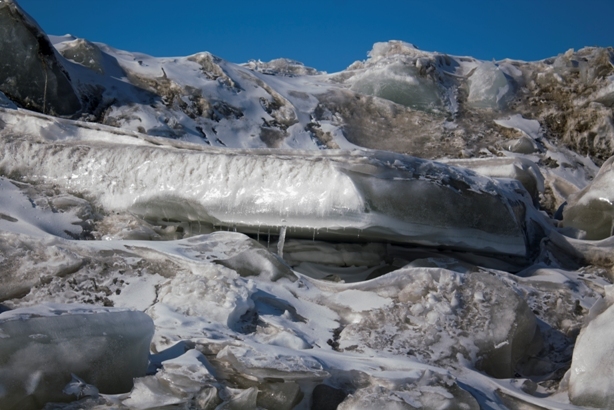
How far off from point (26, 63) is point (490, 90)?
4012 millimetres

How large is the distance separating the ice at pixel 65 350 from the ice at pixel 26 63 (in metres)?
3.41

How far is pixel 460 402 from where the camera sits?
2260mm

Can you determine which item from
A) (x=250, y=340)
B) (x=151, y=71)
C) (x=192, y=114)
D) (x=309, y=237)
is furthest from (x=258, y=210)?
(x=151, y=71)

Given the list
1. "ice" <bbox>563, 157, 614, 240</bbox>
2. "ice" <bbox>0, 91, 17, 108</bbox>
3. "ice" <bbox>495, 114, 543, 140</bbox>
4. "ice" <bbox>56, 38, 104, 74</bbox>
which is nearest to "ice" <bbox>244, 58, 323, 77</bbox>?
"ice" <bbox>56, 38, 104, 74</bbox>

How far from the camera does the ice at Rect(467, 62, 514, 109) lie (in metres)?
6.76

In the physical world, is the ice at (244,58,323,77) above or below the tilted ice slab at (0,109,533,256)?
above

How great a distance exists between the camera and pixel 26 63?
206 inches

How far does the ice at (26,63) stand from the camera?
17.0 ft

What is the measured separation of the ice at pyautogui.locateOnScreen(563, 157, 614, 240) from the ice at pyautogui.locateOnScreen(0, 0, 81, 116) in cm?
365

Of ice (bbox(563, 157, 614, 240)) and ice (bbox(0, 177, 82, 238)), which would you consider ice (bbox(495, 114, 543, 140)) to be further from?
ice (bbox(0, 177, 82, 238))

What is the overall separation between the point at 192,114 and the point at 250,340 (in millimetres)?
3494

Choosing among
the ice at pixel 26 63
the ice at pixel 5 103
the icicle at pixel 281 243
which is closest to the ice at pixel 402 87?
the ice at pixel 26 63

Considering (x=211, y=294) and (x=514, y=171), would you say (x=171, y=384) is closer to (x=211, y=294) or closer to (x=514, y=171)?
(x=211, y=294)

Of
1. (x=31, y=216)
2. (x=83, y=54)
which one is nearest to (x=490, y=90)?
(x=83, y=54)
